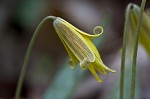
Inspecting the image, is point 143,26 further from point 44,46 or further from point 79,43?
point 44,46

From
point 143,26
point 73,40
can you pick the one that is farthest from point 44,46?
point 73,40

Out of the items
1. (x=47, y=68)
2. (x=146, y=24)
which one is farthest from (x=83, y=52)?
(x=47, y=68)

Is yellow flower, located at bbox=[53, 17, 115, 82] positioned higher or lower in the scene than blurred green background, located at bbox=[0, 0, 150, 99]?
higher

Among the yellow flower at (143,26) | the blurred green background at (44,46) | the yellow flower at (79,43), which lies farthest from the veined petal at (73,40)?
the blurred green background at (44,46)

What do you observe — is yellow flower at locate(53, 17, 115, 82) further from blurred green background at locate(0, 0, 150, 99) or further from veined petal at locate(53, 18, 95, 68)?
blurred green background at locate(0, 0, 150, 99)

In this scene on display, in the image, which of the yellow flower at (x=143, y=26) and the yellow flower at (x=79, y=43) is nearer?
the yellow flower at (x=79, y=43)

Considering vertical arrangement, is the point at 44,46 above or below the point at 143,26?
below

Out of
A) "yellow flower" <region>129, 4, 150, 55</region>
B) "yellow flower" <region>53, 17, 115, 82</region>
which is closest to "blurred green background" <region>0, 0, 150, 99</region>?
"yellow flower" <region>129, 4, 150, 55</region>

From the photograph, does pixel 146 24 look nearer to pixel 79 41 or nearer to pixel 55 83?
pixel 79 41

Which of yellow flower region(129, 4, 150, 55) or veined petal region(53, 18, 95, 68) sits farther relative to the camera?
yellow flower region(129, 4, 150, 55)

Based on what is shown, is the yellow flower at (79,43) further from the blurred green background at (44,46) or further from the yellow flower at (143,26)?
the blurred green background at (44,46)

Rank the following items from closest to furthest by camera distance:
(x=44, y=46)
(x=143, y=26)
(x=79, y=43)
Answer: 1. (x=79, y=43)
2. (x=143, y=26)
3. (x=44, y=46)
